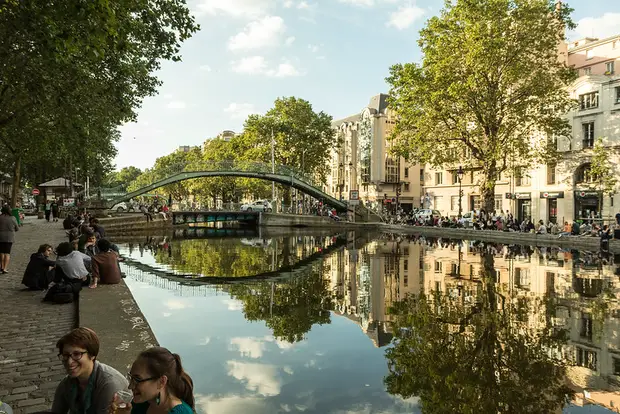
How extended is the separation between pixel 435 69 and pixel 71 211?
104 ft

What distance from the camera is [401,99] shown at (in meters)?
35.3

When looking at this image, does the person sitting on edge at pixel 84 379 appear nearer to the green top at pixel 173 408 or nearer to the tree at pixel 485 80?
the green top at pixel 173 408

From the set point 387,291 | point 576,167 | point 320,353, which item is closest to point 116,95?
point 387,291

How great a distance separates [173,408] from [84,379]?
3.46ft

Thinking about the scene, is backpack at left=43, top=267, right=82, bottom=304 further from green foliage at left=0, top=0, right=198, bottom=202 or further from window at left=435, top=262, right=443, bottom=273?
window at left=435, top=262, right=443, bottom=273

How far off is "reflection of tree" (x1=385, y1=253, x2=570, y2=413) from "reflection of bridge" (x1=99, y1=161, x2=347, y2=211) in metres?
38.8

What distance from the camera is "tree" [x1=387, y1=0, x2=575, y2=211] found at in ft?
106

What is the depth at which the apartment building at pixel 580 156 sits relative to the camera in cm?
3850

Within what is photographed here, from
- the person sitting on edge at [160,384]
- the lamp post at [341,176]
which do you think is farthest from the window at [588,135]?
the lamp post at [341,176]

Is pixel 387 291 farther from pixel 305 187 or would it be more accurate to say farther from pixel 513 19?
pixel 305 187

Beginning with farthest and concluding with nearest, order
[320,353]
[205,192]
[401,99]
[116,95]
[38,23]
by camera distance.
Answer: [205,192], [401,99], [116,95], [38,23], [320,353]

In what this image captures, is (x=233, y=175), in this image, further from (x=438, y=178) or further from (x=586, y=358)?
(x=586, y=358)

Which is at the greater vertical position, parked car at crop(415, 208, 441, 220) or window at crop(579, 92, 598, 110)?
window at crop(579, 92, 598, 110)

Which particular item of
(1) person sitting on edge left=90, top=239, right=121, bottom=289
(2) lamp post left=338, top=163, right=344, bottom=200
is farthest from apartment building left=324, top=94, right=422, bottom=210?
(1) person sitting on edge left=90, top=239, right=121, bottom=289
